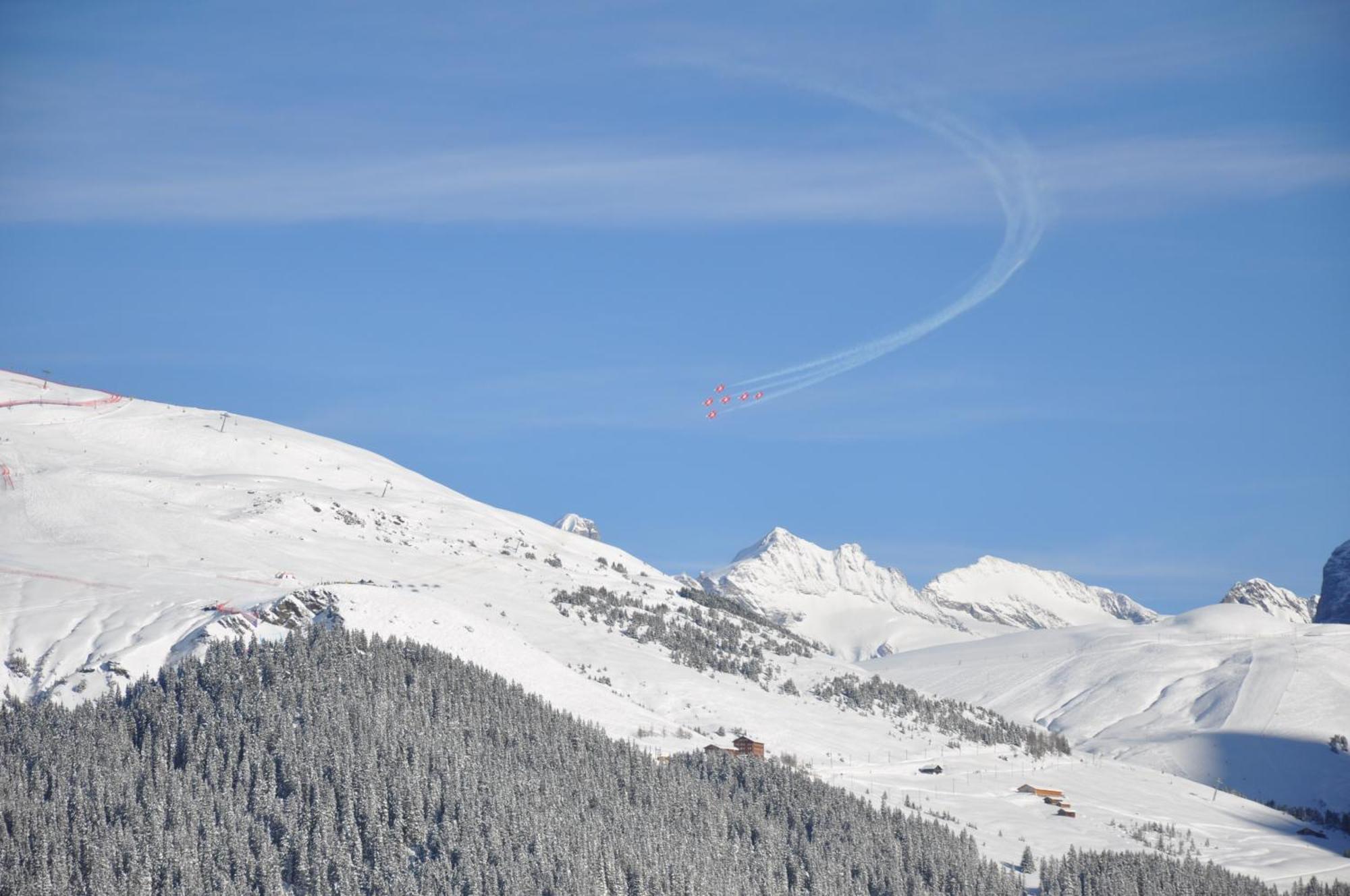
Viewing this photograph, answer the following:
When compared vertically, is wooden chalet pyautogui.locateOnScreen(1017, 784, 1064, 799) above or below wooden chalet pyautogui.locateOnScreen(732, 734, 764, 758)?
below

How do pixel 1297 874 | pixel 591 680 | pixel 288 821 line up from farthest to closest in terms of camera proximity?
pixel 591 680
pixel 1297 874
pixel 288 821

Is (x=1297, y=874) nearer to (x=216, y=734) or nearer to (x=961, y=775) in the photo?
(x=961, y=775)

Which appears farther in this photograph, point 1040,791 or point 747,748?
point 1040,791

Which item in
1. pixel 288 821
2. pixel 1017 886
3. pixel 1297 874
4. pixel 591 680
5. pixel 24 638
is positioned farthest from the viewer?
pixel 591 680

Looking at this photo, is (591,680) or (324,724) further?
(591,680)

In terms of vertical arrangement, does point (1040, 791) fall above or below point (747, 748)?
below

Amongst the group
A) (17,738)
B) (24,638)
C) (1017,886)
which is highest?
(24,638)

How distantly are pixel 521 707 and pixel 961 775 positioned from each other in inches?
2255

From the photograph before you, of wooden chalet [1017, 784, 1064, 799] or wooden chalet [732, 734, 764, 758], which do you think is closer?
wooden chalet [732, 734, 764, 758]

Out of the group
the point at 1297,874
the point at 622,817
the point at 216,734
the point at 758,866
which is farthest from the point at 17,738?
the point at 1297,874

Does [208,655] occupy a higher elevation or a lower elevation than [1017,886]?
higher

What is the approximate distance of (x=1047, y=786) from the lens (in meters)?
199

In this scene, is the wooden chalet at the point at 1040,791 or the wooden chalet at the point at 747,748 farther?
the wooden chalet at the point at 1040,791

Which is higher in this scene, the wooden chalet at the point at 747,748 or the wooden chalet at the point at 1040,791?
the wooden chalet at the point at 747,748
